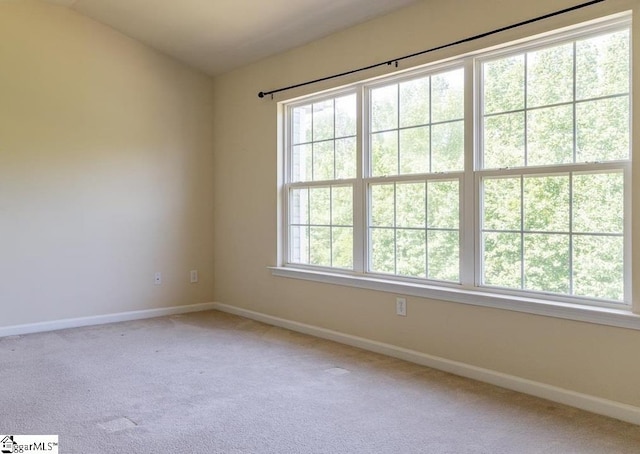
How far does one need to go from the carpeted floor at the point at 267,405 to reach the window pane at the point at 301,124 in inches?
74.3

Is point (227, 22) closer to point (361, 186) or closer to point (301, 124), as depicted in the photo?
point (301, 124)

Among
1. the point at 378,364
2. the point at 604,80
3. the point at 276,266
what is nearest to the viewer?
the point at 604,80

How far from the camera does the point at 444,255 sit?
11.2ft

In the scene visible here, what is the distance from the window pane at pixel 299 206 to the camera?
14.9 feet

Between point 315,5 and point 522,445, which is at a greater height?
point 315,5

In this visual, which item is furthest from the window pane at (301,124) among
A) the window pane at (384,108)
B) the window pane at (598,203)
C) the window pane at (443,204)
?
the window pane at (598,203)

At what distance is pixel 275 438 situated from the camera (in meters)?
2.31

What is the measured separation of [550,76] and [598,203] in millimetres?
798

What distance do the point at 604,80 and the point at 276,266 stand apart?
10.0ft

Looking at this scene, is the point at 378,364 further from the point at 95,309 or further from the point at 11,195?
the point at 11,195

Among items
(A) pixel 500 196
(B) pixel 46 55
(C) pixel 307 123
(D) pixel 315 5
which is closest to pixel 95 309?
(B) pixel 46 55

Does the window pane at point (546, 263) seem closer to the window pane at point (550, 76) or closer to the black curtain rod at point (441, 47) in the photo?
the window pane at point (550, 76)

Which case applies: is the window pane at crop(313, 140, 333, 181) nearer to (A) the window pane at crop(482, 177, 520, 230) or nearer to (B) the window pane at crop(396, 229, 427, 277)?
(B) the window pane at crop(396, 229, 427, 277)

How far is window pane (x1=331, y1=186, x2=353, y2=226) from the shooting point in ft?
13.4
